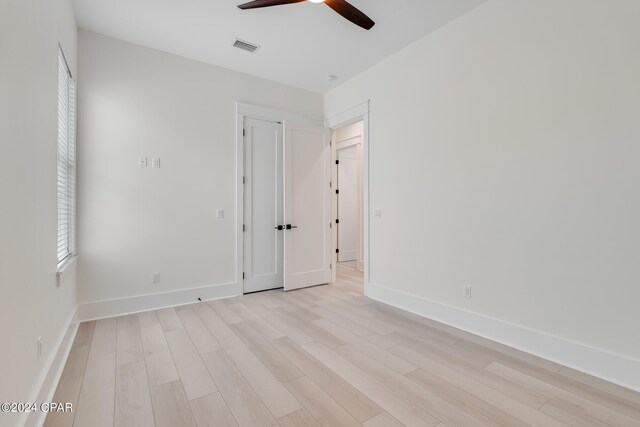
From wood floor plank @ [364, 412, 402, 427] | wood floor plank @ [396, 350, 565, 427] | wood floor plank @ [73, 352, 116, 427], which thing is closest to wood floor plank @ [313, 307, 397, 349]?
wood floor plank @ [396, 350, 565, 427]

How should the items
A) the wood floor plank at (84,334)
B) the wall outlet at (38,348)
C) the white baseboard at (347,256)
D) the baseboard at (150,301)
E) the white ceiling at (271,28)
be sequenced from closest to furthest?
the wall outlet at (38,348) → the wood floor plank at (84,334) → the white ceiling at (271,28) → the baseboard at (150,301) → the white baseboard at (347,256)

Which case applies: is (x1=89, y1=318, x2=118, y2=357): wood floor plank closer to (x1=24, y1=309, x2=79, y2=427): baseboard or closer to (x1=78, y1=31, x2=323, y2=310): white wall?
(x1=24, y1=309, x2=79, y2=427): baseboard

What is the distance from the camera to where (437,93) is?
3139 mm

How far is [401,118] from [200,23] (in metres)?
2.35

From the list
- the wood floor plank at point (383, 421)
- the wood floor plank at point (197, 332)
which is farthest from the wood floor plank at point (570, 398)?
the wood floor plank at point (197, 332)

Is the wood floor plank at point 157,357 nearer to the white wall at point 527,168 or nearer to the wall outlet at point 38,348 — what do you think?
the wall outlet at point 38,348

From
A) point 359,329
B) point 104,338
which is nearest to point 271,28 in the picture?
point 359,329

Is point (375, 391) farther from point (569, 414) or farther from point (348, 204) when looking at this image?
point (348, 204)

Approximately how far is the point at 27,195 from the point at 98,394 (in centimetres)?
128

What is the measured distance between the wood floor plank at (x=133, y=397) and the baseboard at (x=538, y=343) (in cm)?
261

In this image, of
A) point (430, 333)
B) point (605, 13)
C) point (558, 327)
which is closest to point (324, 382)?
point (430, 333)

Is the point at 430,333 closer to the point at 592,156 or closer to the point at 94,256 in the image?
the point at 592,156

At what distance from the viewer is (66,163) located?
2.74m

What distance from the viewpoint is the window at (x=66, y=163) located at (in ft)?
8.16
